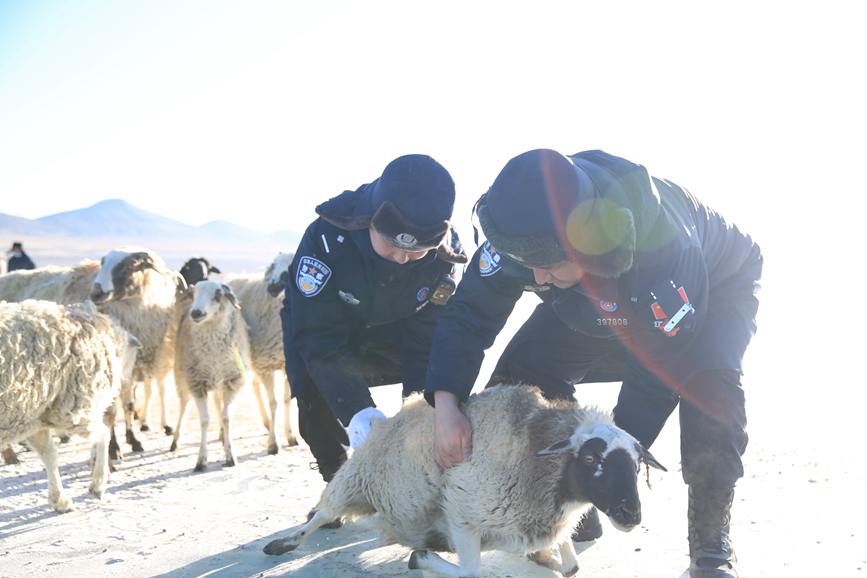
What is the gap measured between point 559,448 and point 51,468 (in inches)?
146

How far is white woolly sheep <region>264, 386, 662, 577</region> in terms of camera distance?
3.24 meters

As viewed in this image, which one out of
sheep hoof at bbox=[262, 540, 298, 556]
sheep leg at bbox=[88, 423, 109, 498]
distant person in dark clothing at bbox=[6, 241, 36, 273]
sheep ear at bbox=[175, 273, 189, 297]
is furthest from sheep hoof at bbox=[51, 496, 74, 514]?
distant person in dark clothing at bbox=[6, 241, 36, 273]

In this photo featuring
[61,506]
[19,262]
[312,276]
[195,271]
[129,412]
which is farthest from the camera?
[19,262]

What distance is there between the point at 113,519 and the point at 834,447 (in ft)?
18.8

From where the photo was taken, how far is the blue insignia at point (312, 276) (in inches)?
163

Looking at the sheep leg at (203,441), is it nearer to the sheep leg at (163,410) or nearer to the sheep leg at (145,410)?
the sheep leg at (163,410)

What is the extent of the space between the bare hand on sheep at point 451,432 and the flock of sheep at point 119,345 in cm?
307

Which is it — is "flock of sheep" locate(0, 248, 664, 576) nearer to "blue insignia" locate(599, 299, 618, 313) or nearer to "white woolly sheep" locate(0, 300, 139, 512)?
"white woolly sheep" locate(0, 300, 139, 512)

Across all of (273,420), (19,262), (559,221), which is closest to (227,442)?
(273,420)

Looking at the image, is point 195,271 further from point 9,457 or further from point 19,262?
point 19,262

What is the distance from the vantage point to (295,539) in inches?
155

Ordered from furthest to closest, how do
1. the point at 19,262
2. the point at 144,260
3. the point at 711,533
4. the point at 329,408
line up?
the point at 19,262, the point at 144,260, the point at 329,408, the point at 711,533

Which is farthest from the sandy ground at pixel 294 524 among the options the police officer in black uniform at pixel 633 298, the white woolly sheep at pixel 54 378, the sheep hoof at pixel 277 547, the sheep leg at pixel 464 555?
the police officer in black uniform at pixel 633 298

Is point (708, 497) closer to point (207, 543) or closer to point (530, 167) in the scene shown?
point (530, 167)
